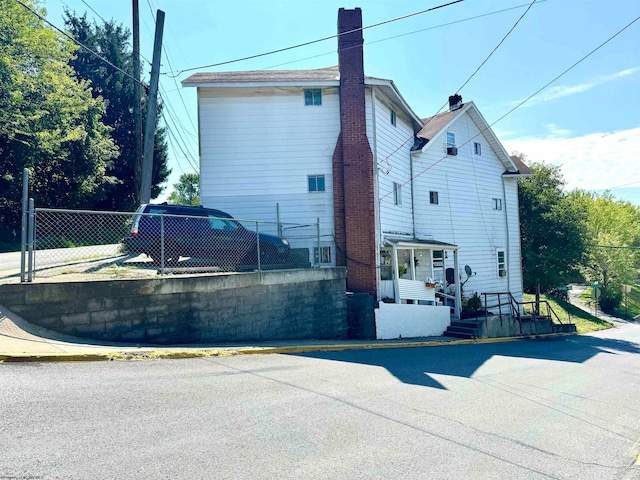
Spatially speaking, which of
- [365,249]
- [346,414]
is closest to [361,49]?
[365,249]

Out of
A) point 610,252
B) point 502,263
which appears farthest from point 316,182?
point 610,252

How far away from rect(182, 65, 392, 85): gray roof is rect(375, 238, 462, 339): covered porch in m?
6.77

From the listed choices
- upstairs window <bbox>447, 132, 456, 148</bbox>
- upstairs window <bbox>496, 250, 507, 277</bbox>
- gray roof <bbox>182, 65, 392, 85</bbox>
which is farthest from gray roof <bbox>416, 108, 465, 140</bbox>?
upstairs window <bbox>496, 250, 507, 277</bbox>

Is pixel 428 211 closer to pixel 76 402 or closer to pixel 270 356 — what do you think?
pixel 270 356

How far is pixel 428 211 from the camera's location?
836 inches

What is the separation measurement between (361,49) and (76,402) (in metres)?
15.6

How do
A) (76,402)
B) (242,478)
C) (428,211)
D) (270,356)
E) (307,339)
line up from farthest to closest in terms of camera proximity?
(428,211)
(307,339)
(270,356)
(76,402)
(242,478)

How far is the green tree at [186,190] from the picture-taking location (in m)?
68.7

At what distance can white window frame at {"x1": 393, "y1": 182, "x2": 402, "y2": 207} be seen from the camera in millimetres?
18712

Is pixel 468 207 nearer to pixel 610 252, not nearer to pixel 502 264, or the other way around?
pixel 502 264

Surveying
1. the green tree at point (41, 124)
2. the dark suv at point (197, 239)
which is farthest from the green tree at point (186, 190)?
the dark suv at point (197, 239)

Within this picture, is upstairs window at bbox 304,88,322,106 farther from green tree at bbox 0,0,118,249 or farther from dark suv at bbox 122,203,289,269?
green tree at bbox 0,0,118,249

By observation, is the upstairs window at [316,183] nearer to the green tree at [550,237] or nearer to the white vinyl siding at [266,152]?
the white vinyl siding at [266,152]

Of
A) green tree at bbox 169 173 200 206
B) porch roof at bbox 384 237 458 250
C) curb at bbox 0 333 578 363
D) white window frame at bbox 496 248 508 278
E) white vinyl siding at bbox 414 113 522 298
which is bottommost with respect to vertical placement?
curb at bbox 0 333 578 363
